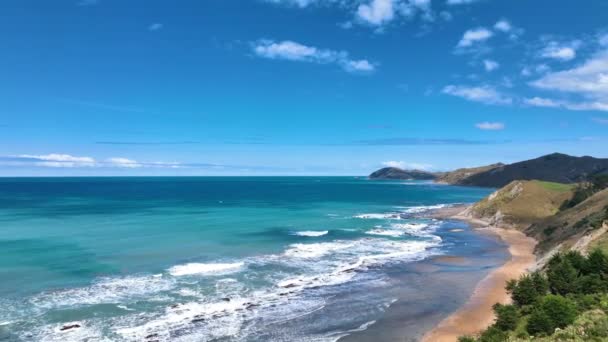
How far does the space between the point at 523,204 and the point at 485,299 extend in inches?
2046

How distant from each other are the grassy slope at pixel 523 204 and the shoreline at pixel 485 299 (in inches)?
629

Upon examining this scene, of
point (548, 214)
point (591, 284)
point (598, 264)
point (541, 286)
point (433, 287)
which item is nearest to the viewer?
point (591, 284)

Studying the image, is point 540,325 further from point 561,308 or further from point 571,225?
point 571,225

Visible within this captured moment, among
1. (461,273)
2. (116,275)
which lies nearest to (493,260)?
(461,273)

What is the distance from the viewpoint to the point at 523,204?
7475cm

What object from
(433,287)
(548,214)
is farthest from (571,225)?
(548,214)

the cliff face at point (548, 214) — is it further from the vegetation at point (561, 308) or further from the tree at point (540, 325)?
the tree at point (540, 325)

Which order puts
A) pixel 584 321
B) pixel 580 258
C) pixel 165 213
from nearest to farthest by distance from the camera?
pixel 584 321 < pixel 580 258 < pixel 165 213

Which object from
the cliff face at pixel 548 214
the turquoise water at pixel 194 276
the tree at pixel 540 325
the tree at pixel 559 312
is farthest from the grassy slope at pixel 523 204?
the tree at pixel 540 325

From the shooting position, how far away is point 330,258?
45219mm

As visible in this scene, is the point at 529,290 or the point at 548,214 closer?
the point at 529,290

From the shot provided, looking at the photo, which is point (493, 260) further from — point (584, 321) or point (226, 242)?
point (226, 242)

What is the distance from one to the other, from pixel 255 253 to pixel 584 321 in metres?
34.1

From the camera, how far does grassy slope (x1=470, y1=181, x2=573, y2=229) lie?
231 feet
